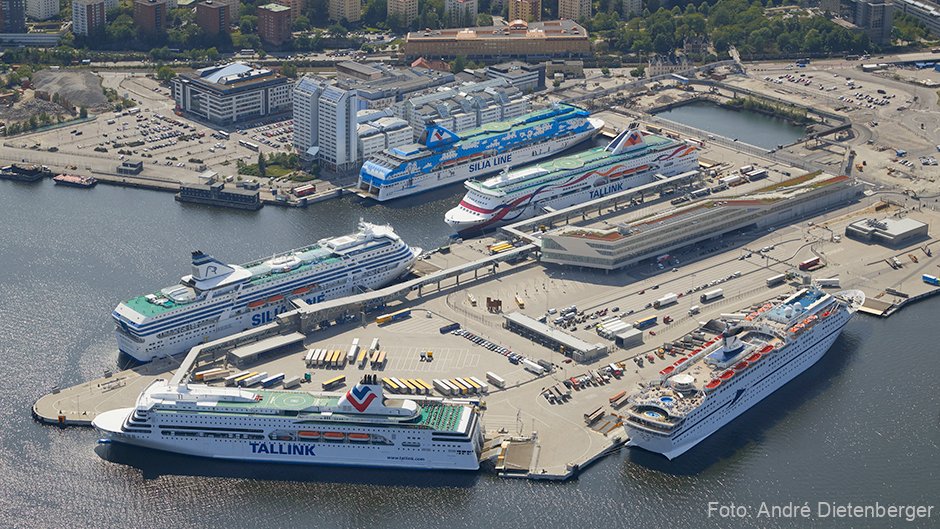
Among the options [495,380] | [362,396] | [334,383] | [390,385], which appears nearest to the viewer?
[362,396]

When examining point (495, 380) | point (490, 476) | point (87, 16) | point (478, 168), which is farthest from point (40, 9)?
point (490, 476)

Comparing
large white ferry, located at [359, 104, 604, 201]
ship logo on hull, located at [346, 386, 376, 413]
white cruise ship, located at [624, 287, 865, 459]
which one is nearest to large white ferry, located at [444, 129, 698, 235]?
large white ferry, located at [359, 104, 604, 201]

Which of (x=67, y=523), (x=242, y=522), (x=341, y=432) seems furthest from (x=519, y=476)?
(x=67, y=523)

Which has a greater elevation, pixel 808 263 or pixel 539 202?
pixel 539 202

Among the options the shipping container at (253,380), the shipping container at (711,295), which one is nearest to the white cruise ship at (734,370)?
the shipping container at (711,295)

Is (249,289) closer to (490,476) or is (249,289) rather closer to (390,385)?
(390,385)

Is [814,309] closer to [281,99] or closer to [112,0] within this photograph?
[281,99]
